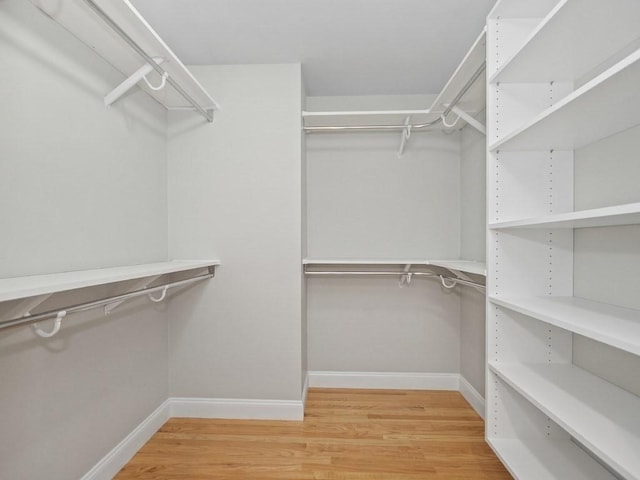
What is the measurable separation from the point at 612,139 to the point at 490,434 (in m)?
1.28

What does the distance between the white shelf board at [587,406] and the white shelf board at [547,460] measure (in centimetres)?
31

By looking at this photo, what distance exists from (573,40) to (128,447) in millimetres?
2639

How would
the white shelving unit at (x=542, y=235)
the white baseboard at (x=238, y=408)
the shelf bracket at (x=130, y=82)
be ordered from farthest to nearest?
the white baseboard at (x=238, y=408)
the shelf bracket at (x=130, y=82)
the white shelving unit at (x=542, y=235)

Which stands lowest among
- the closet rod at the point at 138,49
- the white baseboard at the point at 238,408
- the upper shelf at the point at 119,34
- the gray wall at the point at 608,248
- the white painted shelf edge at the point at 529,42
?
the white baseboard at the point at 238,408

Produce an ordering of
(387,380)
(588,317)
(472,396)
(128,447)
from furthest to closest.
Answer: (387,380), (472,396), (128,447), (588,317)

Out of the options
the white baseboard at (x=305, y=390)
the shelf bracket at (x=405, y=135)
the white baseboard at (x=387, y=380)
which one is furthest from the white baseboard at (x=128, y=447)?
the shelf bracket at (x=405, y=135)

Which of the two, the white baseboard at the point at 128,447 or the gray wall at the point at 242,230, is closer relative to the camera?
the white baseboard at the point at 128,447

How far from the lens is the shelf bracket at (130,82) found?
5.17ft

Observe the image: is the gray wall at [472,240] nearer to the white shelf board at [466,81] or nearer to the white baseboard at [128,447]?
the white shelf board at [466,81]

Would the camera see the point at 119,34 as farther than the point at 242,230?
No

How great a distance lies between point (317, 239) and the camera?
9.00 ft

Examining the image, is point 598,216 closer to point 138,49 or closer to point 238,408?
point 138,49

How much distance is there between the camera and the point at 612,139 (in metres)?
1.27

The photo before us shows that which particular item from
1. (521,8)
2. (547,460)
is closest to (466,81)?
(521,8)
